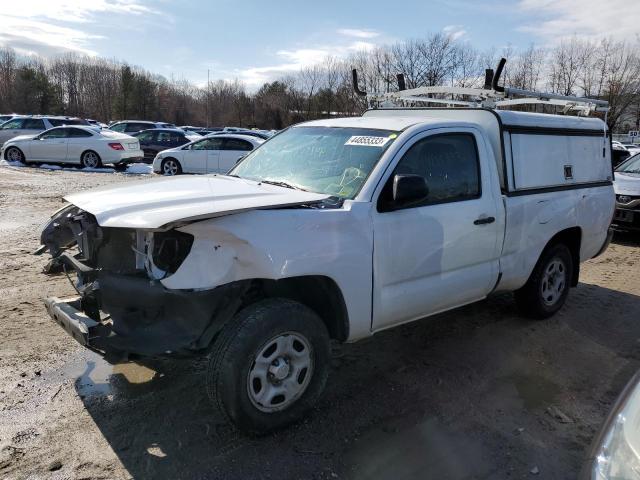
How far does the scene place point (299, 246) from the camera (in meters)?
3.04

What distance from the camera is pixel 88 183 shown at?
576 inches

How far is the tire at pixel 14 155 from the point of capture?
750 inches

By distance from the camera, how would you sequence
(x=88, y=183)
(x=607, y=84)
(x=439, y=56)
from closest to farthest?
(x=88, y=183)
(x=439, y=56)
(x=607, y=84)

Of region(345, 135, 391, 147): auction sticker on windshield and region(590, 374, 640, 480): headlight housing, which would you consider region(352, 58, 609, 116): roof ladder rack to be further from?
region(590, 374, 640, 480): headlight housing

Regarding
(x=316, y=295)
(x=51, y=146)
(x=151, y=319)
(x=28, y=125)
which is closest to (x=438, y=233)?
(x=316, y=295)

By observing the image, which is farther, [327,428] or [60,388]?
[60,388]

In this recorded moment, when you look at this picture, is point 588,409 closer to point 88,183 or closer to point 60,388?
point 60,388

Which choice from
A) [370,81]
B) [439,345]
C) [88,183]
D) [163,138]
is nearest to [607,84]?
[370,81]

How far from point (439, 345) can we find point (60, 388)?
312cm

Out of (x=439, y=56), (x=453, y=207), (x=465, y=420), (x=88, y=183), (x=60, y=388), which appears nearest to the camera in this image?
(x=465, y=420)

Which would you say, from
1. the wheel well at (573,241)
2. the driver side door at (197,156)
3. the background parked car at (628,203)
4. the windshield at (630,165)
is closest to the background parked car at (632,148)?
the windshield at (630,165)

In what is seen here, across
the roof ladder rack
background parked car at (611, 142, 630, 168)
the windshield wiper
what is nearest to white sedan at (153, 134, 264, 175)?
background parked car at (611, 142, 630, 168)

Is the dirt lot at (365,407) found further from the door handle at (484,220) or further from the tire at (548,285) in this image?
the door handle at (484,220)

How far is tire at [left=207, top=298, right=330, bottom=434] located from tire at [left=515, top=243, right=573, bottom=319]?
9.01 ft
